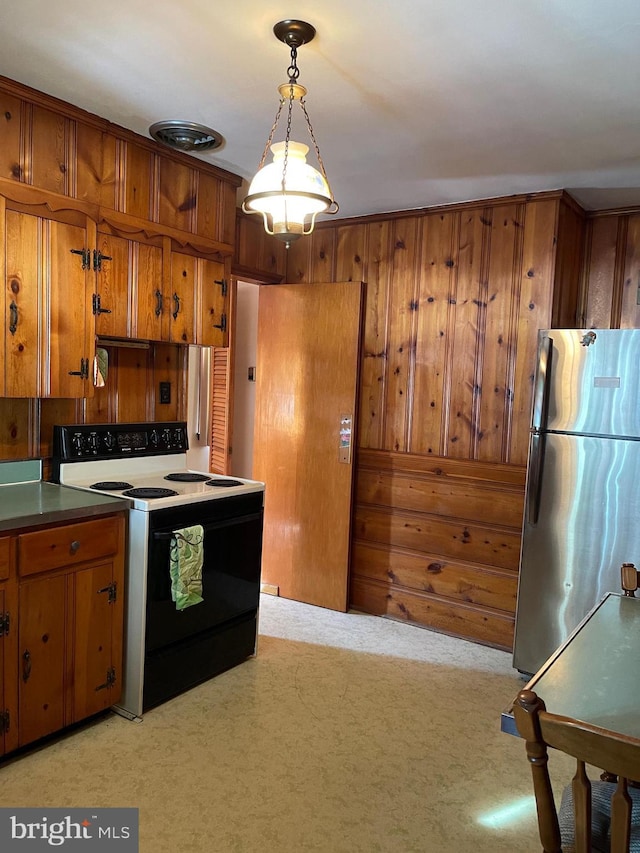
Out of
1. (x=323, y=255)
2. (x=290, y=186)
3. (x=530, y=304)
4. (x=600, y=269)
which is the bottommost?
(x=530, y=304)

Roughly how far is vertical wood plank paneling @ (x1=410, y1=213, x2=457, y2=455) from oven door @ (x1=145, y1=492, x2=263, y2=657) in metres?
1.15

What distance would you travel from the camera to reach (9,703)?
6.99ft

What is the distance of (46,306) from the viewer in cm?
247

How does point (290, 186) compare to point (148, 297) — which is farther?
point (148, 297)

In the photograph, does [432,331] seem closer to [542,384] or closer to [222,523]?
[542,384]

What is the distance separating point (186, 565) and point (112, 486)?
51 centimetres

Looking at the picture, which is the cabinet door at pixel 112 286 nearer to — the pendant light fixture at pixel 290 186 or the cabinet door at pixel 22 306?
the cabinet door at pixel 22 306

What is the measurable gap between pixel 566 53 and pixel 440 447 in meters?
2.10

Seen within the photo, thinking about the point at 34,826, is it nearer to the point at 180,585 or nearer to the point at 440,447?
the point at 180,585

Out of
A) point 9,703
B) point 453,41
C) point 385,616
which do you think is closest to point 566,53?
point 453,41

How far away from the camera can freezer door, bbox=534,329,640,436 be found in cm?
273

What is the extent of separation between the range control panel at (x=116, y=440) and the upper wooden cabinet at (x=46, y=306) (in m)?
0.27

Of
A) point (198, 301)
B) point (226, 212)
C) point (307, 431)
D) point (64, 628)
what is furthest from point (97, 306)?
point (307, 431)

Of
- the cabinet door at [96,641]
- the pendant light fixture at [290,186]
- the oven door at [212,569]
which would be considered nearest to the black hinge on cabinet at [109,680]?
the cabinet door at [96,641]
